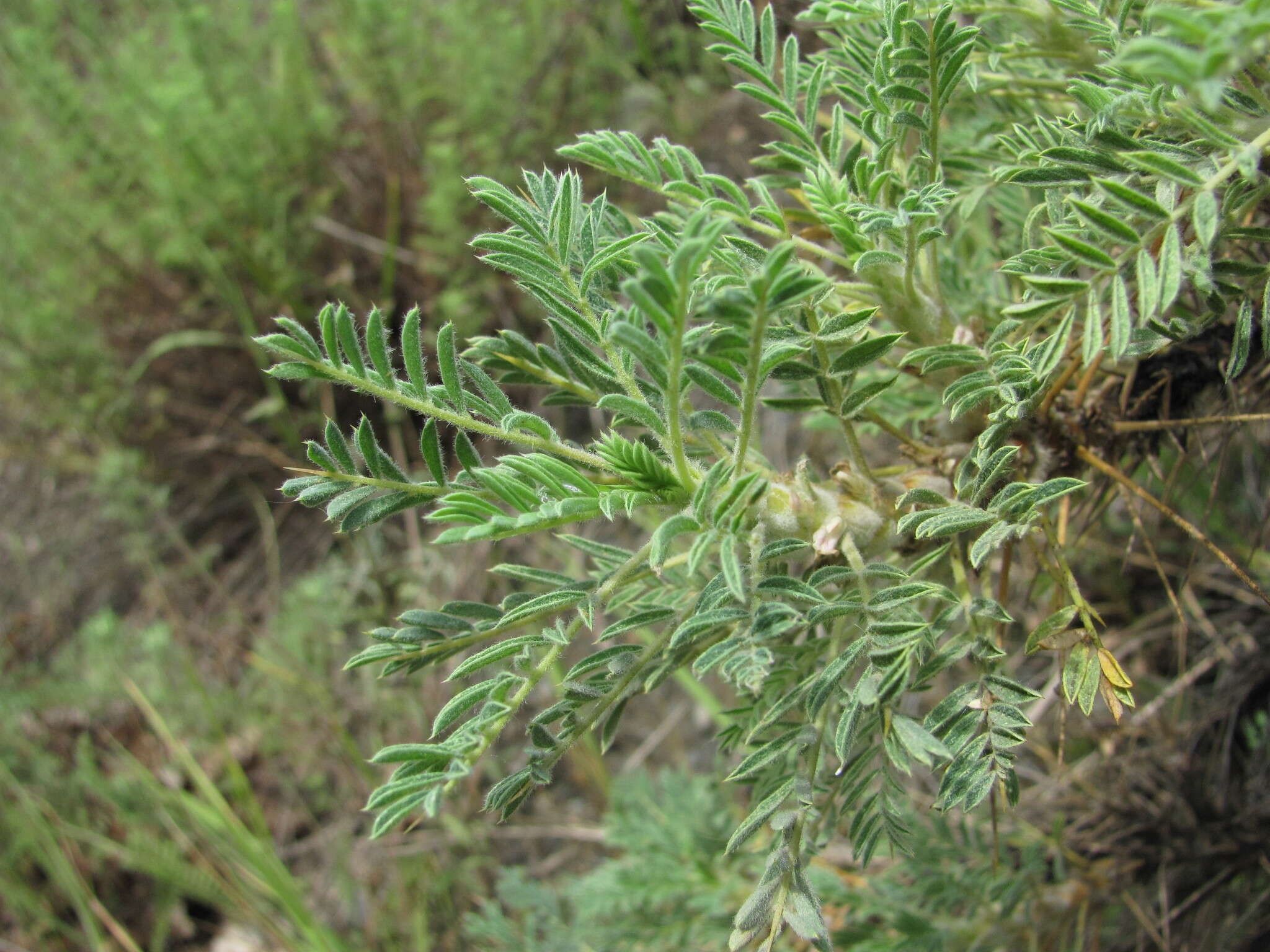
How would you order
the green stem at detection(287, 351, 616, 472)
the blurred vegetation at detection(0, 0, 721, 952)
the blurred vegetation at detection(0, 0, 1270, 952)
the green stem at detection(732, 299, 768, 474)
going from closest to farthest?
1. the green stem at detection(732, 299, 768, 474)
2. the green stem at detection(287, 351, 616, 472)
3. the blurred vegetation at detection(0, 0, 1270, 952)
4. the blurred vegetation at detection(0, 0, 721, 952)

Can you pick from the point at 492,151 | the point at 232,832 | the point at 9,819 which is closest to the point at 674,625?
the point at 232,832

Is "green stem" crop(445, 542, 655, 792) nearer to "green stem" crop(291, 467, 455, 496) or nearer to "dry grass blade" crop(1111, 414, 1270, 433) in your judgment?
"green stem" crop(291, 467, 455, 496)

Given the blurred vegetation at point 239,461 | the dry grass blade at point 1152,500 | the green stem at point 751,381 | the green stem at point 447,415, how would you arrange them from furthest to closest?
the blurred vegetation at point 239,461 → the dry grass blade at point 1152,500 → the green stem at point 447,415 → the green stem at point 751,381

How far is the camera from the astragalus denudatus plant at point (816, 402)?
64cm

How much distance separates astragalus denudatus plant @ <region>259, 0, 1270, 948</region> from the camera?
2.11 ft


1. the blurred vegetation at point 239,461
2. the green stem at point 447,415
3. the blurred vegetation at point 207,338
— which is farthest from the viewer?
the blurred vegetation at point 207,338

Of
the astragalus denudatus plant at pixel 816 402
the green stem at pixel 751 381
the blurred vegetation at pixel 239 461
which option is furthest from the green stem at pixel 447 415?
the blurred vegetation at pixel 239 461

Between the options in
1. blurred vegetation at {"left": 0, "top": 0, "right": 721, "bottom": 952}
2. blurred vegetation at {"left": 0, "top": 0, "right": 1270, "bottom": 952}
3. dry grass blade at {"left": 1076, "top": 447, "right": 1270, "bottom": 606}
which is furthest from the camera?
blurred vegetation at {"left": 0, "top": 0, "right": 721, "bottom": 952}

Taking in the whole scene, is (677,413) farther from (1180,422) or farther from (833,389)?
(1180,422)

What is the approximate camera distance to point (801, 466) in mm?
797

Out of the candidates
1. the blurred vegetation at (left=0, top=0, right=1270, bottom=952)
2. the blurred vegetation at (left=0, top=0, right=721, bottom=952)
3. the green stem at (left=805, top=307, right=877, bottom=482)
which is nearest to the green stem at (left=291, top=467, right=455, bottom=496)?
the green stem at (left=805, top=307, right=877, bottom=482)

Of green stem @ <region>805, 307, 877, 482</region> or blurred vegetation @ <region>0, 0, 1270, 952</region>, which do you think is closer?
green stem @ <region>805, 307, 877, 482</region>

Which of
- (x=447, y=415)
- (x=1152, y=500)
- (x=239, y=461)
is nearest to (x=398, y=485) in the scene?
(x=447, y=415)

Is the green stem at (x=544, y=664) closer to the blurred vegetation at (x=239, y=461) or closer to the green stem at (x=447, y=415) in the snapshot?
the green stem at (x=447, y=415)
